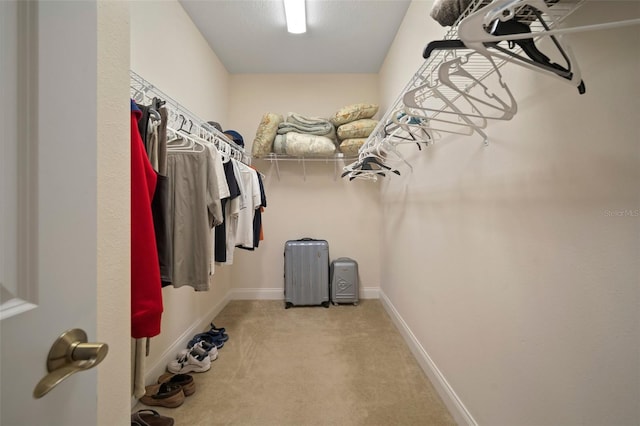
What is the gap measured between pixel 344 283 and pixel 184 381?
1731 millimetres

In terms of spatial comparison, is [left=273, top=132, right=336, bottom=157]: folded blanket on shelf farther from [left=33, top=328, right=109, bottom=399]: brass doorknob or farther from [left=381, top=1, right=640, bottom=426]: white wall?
[left=33, top=328, right=109, bottom=399]: brass doorknob

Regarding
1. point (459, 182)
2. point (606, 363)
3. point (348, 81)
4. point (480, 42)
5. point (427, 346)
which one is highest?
point (348, 81)

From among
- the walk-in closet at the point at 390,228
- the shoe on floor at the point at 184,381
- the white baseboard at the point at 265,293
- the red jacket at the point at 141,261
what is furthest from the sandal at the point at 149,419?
the white baseboard at the point at 265,293

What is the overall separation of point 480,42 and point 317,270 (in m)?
2.54

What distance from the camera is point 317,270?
282 cm

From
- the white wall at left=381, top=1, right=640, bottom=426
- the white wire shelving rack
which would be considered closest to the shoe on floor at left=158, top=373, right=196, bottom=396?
the white wall at left=381, top=1, right=640, bottom=426

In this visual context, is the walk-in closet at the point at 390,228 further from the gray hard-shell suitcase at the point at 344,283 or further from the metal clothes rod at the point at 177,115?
the gray hard-shell suitcase at the point at 344,283

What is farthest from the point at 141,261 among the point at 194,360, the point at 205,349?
the point at 205,349

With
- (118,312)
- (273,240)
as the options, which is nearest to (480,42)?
(118,312)

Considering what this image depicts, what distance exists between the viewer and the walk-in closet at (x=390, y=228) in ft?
1.29

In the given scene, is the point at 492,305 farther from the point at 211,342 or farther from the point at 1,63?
the point at 211,342

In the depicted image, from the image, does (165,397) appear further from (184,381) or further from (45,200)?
(45,200)

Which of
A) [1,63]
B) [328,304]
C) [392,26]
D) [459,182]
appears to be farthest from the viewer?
[328,304]

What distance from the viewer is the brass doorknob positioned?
38 cm
